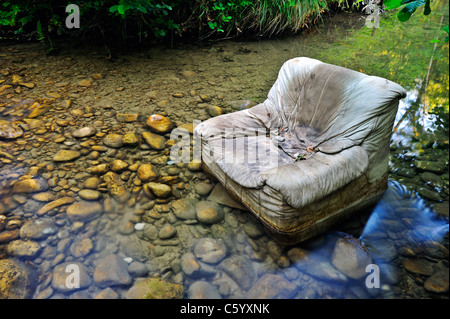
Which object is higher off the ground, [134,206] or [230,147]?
[230,147]

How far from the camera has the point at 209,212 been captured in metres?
2.29

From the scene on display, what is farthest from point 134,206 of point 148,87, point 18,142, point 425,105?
point 425,105

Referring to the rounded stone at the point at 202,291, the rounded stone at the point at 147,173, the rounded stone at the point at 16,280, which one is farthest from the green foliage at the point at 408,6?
the rounded stone at the point at 16,280

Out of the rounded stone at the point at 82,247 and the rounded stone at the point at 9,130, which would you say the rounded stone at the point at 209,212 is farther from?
the rounded stone at the point at 9,130

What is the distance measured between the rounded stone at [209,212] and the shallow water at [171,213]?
23mm

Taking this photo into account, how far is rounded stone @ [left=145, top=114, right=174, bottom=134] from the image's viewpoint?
3.15 meters

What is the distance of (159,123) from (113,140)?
489 mm

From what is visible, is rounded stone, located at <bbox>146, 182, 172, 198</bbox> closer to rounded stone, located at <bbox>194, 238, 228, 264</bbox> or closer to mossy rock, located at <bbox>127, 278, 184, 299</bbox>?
rounded stone, located at <bbox>194, 238, 228, 264</bbox>

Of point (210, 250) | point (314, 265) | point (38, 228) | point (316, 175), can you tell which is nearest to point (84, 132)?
point (38, 228)

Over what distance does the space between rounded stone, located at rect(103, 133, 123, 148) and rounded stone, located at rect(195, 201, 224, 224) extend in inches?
43.0

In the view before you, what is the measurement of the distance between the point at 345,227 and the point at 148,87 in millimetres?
2944

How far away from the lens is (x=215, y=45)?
5453mm

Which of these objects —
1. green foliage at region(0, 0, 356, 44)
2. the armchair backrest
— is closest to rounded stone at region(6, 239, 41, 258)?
the armchair backrest

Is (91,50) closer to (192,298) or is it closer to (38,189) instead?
(38,189)
